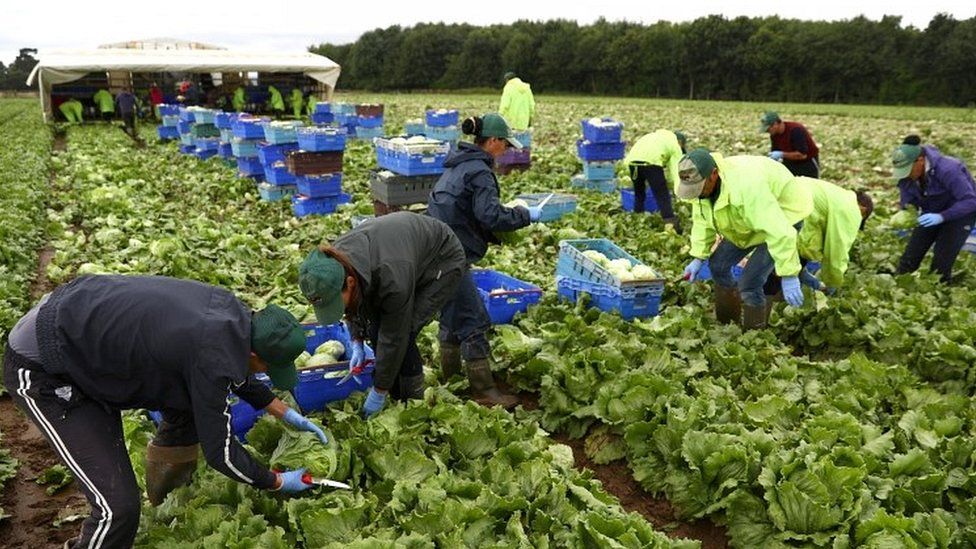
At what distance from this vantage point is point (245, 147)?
1265 cm

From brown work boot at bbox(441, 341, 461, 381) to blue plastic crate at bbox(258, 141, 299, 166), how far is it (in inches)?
290

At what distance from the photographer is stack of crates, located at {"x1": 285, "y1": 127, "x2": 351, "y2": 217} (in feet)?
34.4

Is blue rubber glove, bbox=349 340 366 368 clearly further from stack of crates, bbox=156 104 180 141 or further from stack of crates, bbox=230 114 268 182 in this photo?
stack of crates, bbox=156 104 180 141

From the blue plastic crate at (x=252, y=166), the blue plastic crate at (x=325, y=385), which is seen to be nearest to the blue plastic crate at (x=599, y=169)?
the blue plastic crate at (x=252, y=166)

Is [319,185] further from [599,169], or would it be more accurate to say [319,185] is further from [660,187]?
[660,187]

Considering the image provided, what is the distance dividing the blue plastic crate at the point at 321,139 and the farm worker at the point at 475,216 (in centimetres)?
582

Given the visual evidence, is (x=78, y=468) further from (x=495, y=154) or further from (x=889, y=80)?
(x=889, y=80)

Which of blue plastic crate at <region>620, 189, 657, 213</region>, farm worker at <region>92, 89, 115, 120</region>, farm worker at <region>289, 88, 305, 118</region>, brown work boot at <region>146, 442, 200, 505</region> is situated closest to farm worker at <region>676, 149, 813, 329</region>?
brown work boot at <region>146, 442, 200, 505</region>

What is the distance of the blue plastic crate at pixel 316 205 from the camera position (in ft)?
35.1

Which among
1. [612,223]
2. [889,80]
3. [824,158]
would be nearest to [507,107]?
[612,223]

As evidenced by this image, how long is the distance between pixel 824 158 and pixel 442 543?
1565 cm

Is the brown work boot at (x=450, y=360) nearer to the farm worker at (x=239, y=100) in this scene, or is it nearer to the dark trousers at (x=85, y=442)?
the dark trousers at (x=85, y=442)

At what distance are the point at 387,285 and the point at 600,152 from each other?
860cm

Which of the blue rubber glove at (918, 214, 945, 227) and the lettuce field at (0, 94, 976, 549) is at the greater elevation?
the blue rubber glove at (918, 214, 945, 227)
